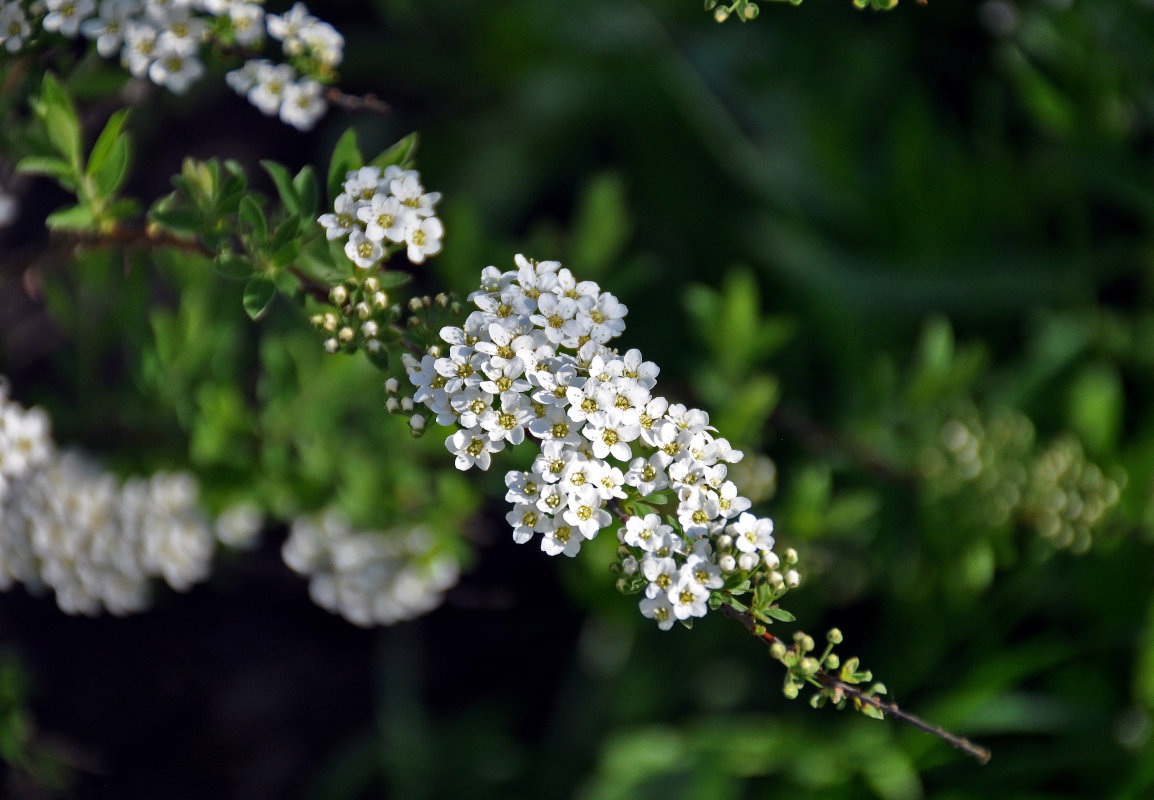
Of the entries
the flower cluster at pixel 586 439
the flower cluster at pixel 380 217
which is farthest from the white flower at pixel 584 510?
the flower cluster at pixel 380 217

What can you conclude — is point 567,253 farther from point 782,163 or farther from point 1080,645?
point 1080,645

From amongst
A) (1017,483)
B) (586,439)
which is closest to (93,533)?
(586,439)

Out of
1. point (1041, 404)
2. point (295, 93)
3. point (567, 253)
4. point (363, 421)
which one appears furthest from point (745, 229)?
point (295, 93)

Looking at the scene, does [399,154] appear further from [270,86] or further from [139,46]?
[139,46]

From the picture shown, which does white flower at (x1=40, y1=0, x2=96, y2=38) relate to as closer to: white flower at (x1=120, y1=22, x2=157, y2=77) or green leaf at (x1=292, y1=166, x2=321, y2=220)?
white flower at (x1=120, y1=22, x2=157, y2=77)

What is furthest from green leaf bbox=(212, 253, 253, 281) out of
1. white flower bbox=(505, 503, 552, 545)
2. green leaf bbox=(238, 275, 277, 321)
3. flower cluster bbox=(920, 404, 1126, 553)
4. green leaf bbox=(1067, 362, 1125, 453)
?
green leaf bbox=(1067, 362, 1125, 453)
